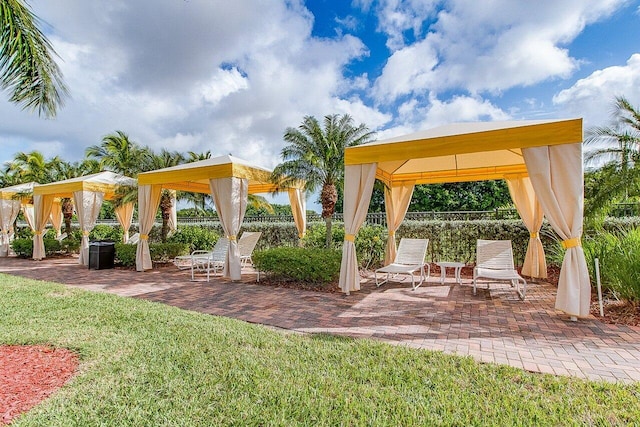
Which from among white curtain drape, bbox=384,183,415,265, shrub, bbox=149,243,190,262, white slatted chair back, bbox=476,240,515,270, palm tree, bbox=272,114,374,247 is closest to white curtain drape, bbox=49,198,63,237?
shrub, bbox=149,243,190,262

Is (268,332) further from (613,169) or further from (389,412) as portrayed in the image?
(613,169)

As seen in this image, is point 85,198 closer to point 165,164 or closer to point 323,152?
point 165,164

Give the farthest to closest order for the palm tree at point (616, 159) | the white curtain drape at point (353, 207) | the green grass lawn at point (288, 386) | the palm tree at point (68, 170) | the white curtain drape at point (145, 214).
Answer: the palm tree at point (68, 170) < the white curtain drape at point (145, 214) < the palm tree at point (616, 159) < the white curtain drape at point (353, 207) < the green grass lawn at point (288, 386)

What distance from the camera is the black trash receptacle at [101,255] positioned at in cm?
1060

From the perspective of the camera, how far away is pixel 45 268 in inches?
429

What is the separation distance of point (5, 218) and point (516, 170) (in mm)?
21182

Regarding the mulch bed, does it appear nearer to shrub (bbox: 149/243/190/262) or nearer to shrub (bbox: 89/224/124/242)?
shrub (bbox: 149/243/190/262)

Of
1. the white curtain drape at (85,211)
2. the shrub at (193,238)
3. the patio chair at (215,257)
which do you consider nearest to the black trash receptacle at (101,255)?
the white curtain drape at (85,211)

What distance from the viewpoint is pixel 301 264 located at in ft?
24.6

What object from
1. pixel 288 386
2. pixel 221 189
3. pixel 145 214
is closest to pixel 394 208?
pixel 221 189

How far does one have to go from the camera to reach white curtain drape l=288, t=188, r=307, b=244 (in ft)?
35.1

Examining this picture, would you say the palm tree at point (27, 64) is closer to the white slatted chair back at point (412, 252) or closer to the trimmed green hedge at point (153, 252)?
the trimmed green hedge at point (153, 252)

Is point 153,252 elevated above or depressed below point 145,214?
below

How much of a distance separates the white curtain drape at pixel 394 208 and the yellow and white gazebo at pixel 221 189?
144 inches
